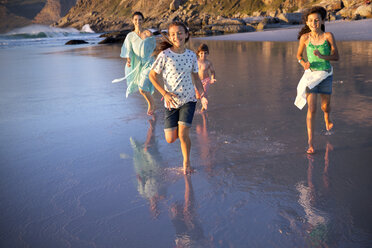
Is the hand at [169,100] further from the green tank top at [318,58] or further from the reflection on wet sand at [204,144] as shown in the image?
the green tank top at [318,58]

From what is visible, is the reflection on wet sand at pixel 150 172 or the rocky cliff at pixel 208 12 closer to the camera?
the reflection on wet sand at pixel 150 172

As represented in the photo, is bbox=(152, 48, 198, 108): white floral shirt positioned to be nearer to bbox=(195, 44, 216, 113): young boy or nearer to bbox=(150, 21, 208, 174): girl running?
bbox=(150, 21, 208, 174): girl running

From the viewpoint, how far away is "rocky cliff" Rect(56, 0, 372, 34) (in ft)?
174

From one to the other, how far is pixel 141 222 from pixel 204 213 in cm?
55

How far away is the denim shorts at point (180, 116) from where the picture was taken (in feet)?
13.2

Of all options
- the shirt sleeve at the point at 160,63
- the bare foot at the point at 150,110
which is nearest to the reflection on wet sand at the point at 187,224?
the shirt sleeve at the point at 160,63

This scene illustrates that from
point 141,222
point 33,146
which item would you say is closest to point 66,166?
point 33,146

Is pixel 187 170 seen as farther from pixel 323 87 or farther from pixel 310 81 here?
pixel 323 87

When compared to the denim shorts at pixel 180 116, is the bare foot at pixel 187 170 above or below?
below

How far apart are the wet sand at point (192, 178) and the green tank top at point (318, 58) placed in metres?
0.98

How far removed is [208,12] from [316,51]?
107133mm

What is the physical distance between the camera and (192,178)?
12.9 feet

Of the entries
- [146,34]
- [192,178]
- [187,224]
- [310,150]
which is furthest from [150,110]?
[187,224]

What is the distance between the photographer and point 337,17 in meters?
47.5
